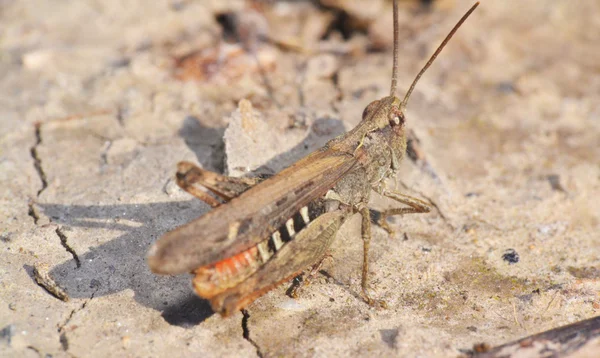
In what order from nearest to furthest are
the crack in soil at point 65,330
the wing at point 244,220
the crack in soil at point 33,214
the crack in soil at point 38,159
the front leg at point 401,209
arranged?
the wing at point 244,220
the crack in soil at point 65,330
the crack in soil at point 33,214
the front leg at point 401,209
the crack in soil at point 38,159

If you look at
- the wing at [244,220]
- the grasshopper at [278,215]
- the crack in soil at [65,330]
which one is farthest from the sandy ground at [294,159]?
the wing at [244,220]

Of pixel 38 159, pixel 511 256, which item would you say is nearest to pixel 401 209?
pixel 511 256

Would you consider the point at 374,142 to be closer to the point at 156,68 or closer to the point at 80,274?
the point at 80,274

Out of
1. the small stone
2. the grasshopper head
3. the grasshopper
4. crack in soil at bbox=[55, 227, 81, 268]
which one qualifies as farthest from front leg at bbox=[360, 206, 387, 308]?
crack in soil at bbox=[55, 227, 81, 268]

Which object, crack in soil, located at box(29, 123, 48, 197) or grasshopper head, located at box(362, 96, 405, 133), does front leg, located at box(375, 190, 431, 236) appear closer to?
grasshopper head, located at box(362, 96, 405, 133)

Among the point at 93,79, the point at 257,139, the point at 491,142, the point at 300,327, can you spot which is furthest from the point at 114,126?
the point at 491,142

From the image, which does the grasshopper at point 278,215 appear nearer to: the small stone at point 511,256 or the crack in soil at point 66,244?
the small stone at point 511,256

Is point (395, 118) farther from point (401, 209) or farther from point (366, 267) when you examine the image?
point (366, 267)
